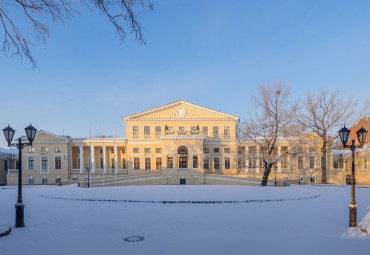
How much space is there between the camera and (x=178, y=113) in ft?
141

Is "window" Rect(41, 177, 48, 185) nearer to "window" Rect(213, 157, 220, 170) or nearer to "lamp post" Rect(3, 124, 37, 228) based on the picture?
"window" Rect(213, 157, 220, 170)

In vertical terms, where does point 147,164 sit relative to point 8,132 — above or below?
below

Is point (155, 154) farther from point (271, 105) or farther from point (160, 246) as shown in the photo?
point (160, 246)

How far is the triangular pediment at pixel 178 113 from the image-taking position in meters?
42.8

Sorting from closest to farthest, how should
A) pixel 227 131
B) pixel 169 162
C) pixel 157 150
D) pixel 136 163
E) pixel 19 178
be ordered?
pixel 19 178 → pixel 169 162 → pixel 136 163 → pixel 157 150 → pixel 227 131

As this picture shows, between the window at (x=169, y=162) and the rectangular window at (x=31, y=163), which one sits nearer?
the window at (x=169, y=162)

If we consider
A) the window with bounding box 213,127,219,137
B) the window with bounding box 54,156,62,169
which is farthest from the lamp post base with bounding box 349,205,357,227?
the window with bounding box 54,156,62,169

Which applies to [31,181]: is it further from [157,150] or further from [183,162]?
[183,162]

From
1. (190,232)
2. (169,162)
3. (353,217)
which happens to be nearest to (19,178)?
(190,232)

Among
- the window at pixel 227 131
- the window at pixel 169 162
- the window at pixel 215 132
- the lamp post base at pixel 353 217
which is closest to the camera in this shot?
the lamp post base at pixel 353 217

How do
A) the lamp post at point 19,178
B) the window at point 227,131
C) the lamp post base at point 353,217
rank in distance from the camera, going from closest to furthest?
the lamp post base at point 353,217, the lamp post at point 19,178, the window at point 227,131

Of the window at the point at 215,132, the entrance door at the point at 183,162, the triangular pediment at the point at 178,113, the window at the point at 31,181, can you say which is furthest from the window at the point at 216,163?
the window at the point at 31,181

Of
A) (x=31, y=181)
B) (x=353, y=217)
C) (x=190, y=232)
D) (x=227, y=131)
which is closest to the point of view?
(x=190, y=232)

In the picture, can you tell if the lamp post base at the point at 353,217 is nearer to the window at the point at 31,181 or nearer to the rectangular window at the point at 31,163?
the window at the point at 31,181
